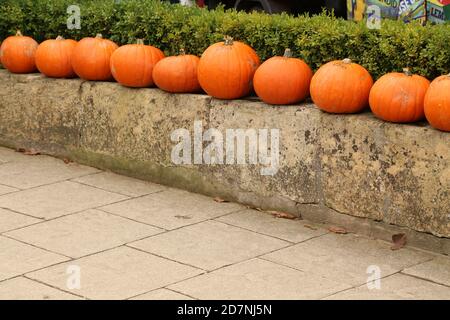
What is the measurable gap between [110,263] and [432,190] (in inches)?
81.1

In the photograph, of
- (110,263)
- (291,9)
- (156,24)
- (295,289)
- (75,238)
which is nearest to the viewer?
(295,289)

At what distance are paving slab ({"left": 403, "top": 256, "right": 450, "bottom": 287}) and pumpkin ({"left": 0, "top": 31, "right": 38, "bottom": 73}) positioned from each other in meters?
4.12

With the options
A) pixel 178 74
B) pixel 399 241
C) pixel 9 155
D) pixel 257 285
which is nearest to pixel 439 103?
pixel 399 241

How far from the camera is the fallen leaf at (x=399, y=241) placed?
6418 millimetres

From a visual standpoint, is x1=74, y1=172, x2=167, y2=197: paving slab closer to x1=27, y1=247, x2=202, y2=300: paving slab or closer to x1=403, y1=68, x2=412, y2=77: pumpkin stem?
x1=27, y1=247, x2=202, y2=300: paving slab

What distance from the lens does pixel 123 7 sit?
27.2ft

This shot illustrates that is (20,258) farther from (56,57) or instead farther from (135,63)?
(56,57)

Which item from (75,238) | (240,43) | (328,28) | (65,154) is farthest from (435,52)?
(65,154)

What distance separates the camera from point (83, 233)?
6.62 metres

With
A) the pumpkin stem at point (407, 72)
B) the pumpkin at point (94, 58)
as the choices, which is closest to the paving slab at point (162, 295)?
the pumpkin stem at point (407, 72)

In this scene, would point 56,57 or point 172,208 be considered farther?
point 56,57

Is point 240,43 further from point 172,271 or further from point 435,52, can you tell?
point 172,271

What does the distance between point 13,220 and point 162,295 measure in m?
1.79

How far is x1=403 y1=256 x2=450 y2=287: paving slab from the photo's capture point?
5.86 metres
